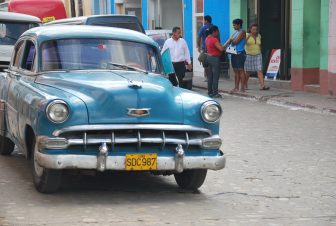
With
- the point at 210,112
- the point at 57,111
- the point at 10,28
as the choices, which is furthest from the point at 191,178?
the point at 10,28

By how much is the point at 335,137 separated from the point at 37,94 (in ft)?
19.2

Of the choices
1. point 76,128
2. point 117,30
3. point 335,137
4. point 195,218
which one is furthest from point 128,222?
point 335,137

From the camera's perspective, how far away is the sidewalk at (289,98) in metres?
16.3

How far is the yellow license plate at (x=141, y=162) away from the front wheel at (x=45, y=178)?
2.33 feet

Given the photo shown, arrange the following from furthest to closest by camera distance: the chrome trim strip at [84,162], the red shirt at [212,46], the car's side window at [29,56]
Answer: the red shirt at [212,46] < the car's side window at [29,56] < the chrome trim strip at [84,162]

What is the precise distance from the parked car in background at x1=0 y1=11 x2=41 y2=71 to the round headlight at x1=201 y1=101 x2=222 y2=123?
11567 mm

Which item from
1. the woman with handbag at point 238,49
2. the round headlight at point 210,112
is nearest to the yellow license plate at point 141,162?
the round headlight at point 210,112

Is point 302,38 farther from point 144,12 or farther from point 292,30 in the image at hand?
point 144,12

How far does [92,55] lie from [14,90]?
41.1 inches

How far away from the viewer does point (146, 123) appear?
24.2 ft

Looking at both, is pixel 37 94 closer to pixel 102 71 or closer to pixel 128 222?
pixel 102 71

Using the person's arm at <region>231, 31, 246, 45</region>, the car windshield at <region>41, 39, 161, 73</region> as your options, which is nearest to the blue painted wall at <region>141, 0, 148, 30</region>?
the person's arm at <region>231, 31, 246, 45</region>

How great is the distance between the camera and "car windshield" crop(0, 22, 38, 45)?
18828 millimetres

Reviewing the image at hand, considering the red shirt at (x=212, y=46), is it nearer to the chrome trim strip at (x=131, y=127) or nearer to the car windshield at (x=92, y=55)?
the car windshield at (x=92, y=55)
